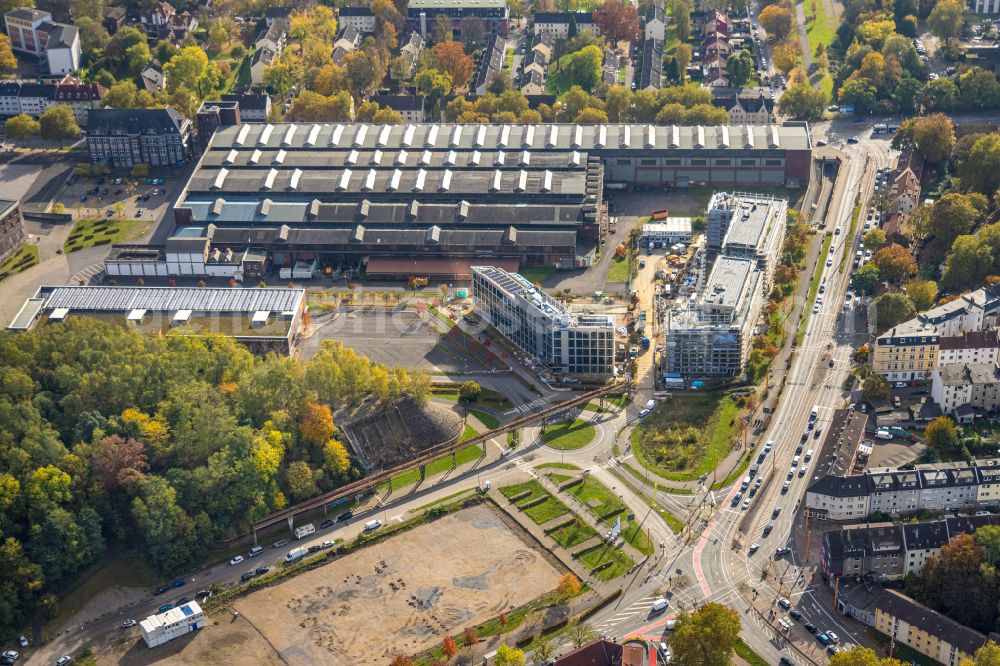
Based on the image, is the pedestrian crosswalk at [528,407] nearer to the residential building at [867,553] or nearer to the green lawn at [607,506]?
the green lawn at [607,506]

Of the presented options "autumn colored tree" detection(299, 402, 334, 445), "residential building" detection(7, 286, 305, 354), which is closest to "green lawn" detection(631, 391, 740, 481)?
"autumn colored tree" detection(299, 402, 334, 445)

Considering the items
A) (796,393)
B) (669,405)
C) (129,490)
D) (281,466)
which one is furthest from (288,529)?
(796,393)

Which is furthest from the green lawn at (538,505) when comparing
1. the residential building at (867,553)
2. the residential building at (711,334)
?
the residential building at (867,553)

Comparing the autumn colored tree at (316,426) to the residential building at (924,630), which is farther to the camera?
the autumn colored tree at (316,426)

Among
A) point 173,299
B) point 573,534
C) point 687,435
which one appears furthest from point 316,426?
point 687,435

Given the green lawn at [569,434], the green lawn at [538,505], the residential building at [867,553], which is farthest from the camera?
the green lawn at [569,434]

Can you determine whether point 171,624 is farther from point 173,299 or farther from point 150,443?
point 173,299
